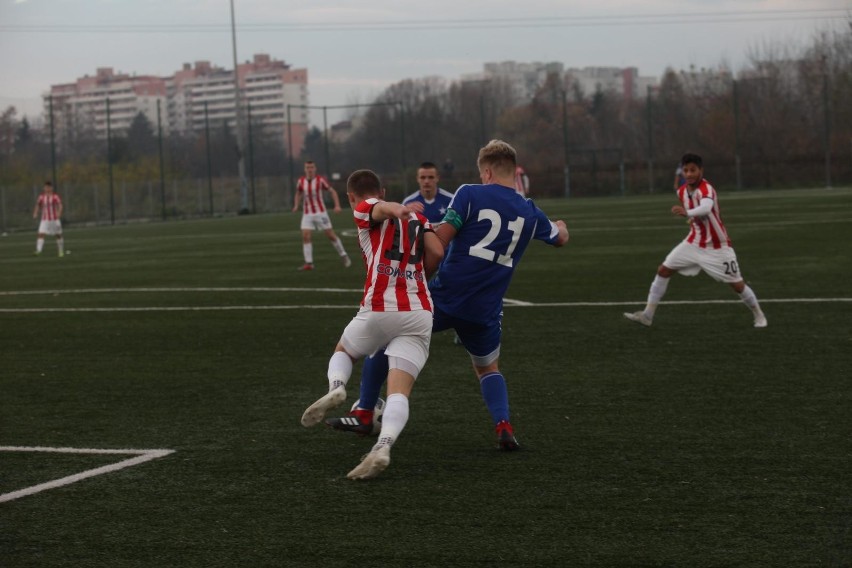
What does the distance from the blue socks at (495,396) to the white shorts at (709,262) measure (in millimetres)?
5943

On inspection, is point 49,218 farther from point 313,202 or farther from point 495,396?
point 495,396

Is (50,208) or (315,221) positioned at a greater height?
(50,208)

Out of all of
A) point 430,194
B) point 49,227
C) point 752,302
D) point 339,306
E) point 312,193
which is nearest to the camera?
point 430,194

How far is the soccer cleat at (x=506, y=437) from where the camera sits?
6875 mm

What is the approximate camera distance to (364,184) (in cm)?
653

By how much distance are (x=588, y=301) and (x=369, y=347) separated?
8.77 meters

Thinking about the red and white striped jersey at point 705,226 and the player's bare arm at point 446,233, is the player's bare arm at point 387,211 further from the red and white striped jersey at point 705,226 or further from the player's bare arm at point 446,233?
the red and white striped jersey at point 705,226

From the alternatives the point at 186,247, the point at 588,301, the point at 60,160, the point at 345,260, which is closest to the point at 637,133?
the point at 60,160

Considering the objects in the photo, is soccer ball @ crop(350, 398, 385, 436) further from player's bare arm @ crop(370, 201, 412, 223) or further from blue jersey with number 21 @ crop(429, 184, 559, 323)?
player's bare arm @ crop(370, 201, 412, 223)

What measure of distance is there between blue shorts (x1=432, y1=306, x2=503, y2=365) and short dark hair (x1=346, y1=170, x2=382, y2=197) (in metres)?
0.82

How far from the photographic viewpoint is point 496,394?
7070 mm

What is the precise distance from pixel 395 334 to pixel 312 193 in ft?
58.6

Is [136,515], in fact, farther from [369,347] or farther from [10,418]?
[10,418]

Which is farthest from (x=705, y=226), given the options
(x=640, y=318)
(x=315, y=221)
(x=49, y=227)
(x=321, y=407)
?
(x=49, y=227)
